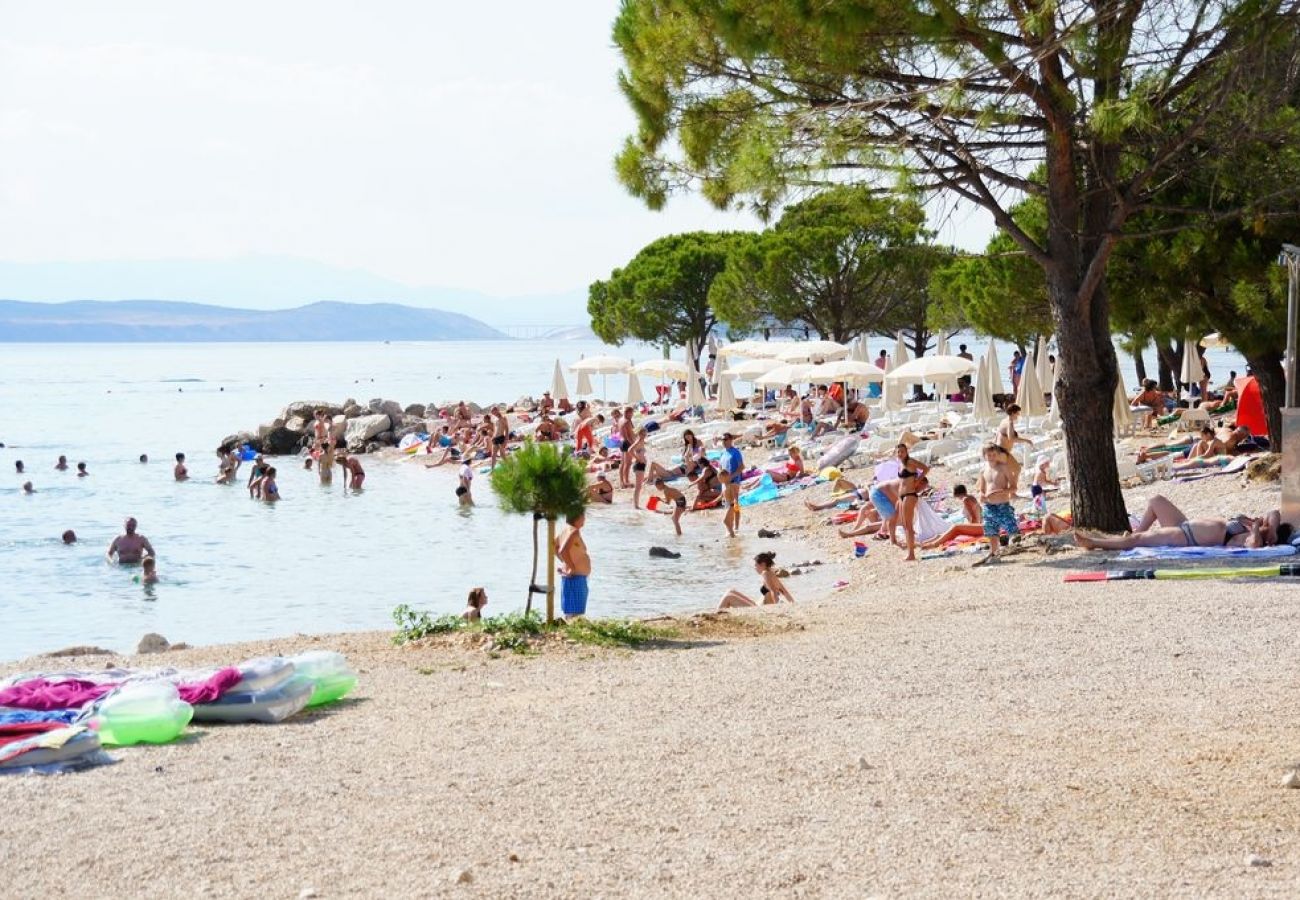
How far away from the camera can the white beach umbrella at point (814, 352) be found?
108 feet

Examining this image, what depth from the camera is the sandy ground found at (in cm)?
496

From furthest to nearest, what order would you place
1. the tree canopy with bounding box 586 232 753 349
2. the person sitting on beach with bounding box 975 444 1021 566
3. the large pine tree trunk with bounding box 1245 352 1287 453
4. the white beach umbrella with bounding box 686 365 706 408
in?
the tree canopy with bounding box 586 232 753 349 → the white beach umbrella with bounding box 686 365 706 408 → the large pine tree trunk with bounding box 1245 352 1287 453 → the person sitting on beach with bounding box 975 444 1021 566

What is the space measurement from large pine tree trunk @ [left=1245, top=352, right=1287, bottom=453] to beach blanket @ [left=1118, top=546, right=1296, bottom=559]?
617cm

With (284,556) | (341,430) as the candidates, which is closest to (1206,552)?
(284,556)

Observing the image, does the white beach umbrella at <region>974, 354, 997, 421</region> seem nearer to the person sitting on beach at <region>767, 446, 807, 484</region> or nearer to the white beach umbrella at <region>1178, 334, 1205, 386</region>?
the person sitting on beach at <region>767, 446, 807, 484</region>

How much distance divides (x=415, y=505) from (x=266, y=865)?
77.0 ft

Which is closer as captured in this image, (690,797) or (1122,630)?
(690,797)

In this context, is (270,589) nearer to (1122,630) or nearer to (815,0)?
(815,0)

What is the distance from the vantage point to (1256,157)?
1402cm

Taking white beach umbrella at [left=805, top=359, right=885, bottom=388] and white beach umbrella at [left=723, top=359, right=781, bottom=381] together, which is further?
white beach umbrella at [left=723, top=359, right=781, bottom=381]

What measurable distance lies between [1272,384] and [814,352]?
14.9 metres

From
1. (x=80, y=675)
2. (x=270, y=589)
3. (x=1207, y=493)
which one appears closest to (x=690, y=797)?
(x=80, y=675)

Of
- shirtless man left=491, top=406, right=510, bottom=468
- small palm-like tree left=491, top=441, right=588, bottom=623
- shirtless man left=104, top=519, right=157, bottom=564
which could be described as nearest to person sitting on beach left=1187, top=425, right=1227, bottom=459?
small palm-like tree left=491, top=441, right=588, bottom=623

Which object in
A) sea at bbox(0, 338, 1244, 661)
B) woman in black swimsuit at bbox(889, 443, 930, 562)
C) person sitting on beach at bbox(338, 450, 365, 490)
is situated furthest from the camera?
person sitting on beach at bbox(338, 450, 365, 490)
